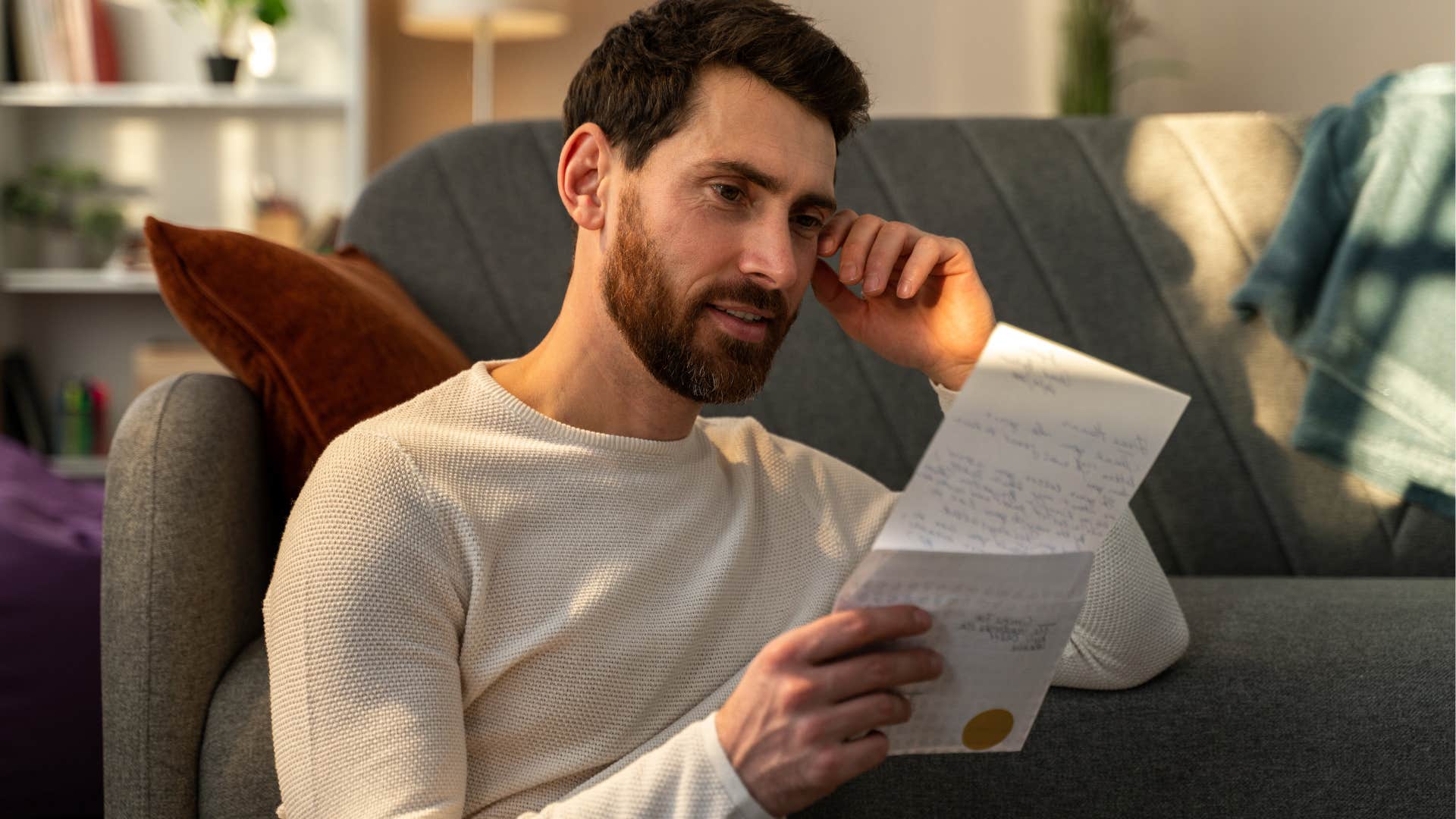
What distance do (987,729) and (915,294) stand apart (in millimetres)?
465

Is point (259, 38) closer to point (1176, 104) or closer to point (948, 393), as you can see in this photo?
point (1176, 104)

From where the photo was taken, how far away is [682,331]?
1.03 metres

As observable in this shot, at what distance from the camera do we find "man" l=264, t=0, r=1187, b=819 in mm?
806

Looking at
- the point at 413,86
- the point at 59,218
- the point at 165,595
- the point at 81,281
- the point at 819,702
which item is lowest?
the point at 81,281

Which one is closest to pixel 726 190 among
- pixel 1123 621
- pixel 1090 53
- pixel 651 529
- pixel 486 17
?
pixel 651 529

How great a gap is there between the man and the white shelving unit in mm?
2755

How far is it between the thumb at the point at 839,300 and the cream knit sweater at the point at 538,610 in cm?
13

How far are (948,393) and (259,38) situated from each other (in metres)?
3.15

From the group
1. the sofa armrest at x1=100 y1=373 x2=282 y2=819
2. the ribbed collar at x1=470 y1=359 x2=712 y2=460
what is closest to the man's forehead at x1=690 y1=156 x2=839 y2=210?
the ribbed collar at x1=470 y1=359 x2=712 y2=460

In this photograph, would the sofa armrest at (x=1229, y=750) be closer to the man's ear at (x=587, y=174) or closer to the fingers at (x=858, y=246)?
the fingers at (x=858, y=246)

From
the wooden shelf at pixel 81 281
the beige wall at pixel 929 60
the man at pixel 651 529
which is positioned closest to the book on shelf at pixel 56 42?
the wooden shelf at pixel 81 281

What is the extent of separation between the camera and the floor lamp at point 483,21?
3512 millimetres

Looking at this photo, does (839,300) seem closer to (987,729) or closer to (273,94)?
(987,729)

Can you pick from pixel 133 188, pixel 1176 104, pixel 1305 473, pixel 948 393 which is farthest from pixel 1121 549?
pixel 133 188
